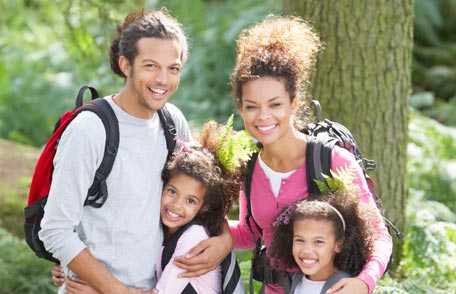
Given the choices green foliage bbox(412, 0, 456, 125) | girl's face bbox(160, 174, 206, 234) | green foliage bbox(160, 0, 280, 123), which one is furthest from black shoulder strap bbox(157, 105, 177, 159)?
green foliage bbox(412, 0, 456, 125)

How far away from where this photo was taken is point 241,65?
3787mm

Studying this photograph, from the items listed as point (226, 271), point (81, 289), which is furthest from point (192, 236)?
point (81, 289)

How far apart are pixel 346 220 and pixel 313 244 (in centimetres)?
18

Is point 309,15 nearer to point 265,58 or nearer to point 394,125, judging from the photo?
point 394,125

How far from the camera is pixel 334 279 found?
11.9 feet

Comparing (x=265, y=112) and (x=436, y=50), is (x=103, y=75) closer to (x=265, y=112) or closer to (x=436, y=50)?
(x=436, y=50)

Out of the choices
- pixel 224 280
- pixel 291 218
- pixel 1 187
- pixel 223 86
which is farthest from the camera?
pixel 223 86

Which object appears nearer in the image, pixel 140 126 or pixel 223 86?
pixel 140 126

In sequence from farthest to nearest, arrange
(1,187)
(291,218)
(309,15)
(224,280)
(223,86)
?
(223,86), (1,187), (309,15), (224,280), (291,218)

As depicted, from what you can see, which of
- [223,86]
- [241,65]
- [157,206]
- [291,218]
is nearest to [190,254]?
[157,206]

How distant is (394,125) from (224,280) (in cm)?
204

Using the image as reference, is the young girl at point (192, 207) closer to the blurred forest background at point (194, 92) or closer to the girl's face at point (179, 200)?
the girl's face at point (179, 200)

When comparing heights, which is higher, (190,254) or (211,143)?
(211,143)

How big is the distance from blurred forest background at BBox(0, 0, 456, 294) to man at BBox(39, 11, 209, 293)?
1505mm
